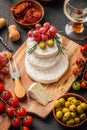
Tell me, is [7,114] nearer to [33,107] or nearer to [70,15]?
[33,107]

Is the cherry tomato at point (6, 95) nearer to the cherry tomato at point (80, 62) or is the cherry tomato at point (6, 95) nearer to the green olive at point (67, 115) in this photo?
the green olive at point (67, 115)

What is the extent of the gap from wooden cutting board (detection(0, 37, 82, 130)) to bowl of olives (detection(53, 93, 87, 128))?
9cm

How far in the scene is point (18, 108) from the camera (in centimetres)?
231

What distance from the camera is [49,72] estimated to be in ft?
8.09

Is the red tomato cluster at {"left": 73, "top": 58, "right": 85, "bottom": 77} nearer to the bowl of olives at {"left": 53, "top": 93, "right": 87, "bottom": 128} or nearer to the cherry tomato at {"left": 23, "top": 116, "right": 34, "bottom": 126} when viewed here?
the bowl of olives at {"left": 53, "top": 93, "right": 87, "bottom": 128}

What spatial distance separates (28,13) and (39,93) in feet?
2.05

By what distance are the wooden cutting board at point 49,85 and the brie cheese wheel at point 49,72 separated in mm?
34

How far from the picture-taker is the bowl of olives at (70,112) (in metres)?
2.24

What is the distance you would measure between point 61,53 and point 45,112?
39cm

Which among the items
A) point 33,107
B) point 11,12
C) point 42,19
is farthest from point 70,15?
point 33,107

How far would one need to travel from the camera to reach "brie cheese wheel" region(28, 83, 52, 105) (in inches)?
92.7

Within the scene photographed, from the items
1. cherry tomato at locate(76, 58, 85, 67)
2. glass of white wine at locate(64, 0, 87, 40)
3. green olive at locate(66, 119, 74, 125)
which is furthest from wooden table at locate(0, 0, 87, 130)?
green olive at locate(66, 119, 74, 125)

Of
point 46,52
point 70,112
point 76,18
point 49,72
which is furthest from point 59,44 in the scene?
point 70,112

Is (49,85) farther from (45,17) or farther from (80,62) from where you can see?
(45,17)
